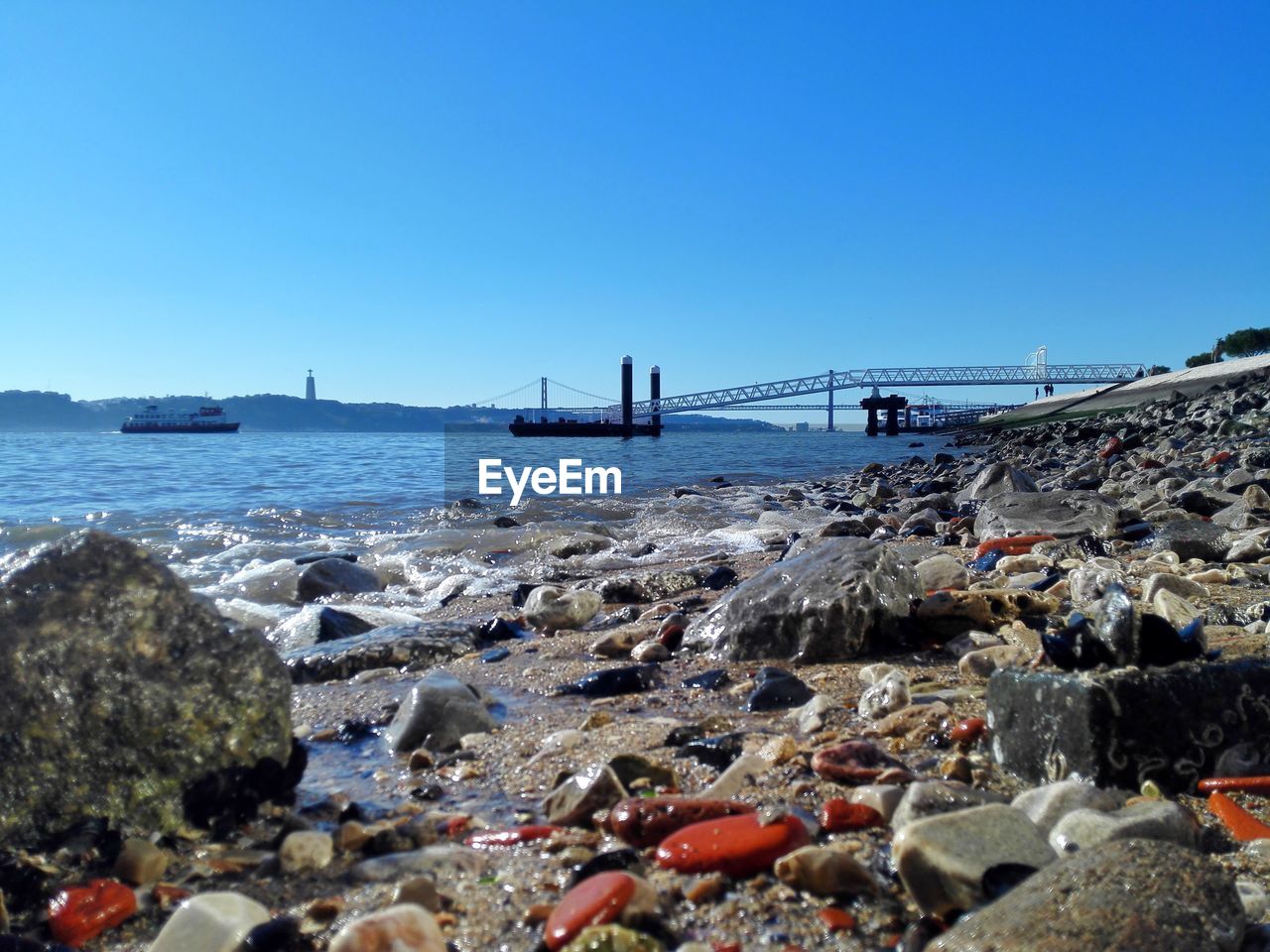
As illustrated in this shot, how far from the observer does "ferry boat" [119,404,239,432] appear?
246 feet

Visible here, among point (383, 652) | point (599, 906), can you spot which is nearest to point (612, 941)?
point (599, 906)

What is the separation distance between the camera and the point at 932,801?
1765mm

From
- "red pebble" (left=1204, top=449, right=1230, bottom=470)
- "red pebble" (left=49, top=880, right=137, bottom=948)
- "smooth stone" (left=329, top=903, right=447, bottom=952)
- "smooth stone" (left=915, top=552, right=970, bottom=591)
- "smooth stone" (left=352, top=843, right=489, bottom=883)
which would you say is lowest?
"red pebble" (left=49, top=880, right=137, bottom=948)

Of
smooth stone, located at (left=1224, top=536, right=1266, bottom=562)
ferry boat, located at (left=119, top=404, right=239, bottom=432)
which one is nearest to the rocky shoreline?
smooth stone, located at (left=1224, top=536, right=1266, bottom=562)

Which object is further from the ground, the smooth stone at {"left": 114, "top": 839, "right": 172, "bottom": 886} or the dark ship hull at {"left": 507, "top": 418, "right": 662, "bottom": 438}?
the dark ship hull at {"left": 507, "top": 418, "right": 662, "bottom": 438}

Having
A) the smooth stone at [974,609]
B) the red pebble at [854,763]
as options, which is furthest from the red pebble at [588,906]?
the smooth stone at [974,609]

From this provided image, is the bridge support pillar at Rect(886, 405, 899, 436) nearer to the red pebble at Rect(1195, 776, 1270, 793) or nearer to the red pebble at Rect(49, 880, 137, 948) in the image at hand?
the red pebble at Rect(1195, 776, 1270, 793)

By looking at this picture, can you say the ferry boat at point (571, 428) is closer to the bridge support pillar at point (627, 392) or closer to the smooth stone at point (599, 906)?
the bridge support pillar at point (627, 392)

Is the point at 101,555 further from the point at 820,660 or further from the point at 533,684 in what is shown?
the point at 820,660

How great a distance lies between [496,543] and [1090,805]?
272 inches

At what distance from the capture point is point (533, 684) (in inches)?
129

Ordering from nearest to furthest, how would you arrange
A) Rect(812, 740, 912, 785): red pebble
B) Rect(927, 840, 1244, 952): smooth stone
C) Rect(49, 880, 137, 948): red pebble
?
1. Rect(927, 840, 1244, 952): smooth stone
2. Rect(49, 880, 137, 948): red pebble
3. Rect(812, 740, 912, 785): red pebble

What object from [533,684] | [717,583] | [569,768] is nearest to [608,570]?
[717,583]

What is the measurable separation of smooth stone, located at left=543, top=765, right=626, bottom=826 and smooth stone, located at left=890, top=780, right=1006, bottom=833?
0.58m
